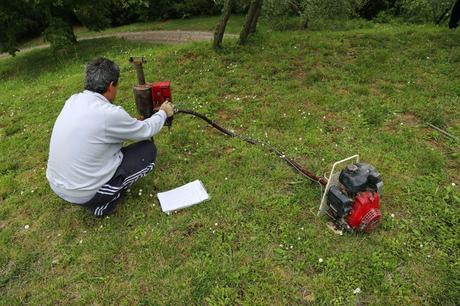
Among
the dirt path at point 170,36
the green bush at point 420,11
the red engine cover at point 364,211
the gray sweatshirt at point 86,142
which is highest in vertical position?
the gray sweatshirt at point 86,142

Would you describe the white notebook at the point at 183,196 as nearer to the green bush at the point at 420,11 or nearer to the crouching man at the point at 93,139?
the crouching man at the point at 93,139

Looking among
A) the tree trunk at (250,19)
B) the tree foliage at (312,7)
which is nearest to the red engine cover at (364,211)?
the tree trunk at (250,19)

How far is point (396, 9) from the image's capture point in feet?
62.3

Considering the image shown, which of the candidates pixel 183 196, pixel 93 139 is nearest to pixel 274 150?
pixel 183 196

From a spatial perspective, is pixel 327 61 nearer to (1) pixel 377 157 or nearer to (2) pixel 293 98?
(2) pixel 293 98

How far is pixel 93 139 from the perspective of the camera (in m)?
3.40

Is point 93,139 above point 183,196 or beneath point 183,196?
above

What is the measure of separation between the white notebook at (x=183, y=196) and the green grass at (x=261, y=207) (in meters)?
0.10

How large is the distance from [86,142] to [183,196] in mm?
1303

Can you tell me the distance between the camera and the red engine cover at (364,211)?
333cm

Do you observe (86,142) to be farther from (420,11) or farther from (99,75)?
(420,11)

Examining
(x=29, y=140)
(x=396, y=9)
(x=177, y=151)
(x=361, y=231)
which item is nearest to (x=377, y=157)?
(x=361, y=231)

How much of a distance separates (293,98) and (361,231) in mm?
3197

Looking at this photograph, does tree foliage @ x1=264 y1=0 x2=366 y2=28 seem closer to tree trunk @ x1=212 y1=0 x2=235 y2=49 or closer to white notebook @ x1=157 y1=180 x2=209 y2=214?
tree trunk @ x1=212 y1=0 x2=235 y2=49
